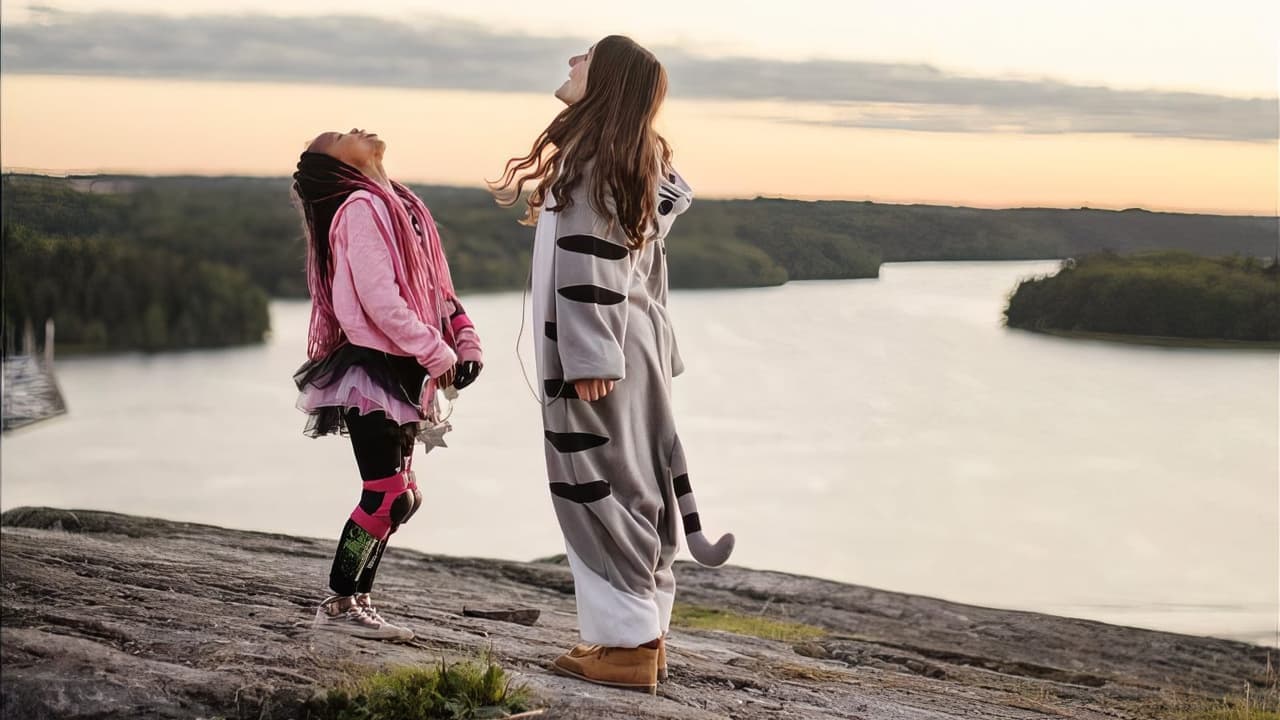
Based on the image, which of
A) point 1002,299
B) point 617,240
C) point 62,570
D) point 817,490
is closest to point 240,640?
point 62,570

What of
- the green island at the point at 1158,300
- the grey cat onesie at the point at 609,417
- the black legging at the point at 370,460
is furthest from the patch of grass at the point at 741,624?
the green island at the point at 1158,300

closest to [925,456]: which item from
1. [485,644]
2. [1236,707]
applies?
[1236,707]

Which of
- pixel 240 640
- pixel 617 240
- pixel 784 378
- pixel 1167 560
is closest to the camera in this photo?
pixel 617 240

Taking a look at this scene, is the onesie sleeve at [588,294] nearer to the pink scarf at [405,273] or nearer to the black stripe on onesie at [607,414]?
the black stripe on onesie at [607,414]

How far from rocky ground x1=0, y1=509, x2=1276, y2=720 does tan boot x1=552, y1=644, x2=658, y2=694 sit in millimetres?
51

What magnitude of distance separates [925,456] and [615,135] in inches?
228

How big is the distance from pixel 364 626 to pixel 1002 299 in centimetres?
603

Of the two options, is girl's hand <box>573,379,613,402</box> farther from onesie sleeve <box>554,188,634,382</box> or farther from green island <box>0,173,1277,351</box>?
green island <box>0,173,1277,351</box>

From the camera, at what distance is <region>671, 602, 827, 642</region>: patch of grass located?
6.85m

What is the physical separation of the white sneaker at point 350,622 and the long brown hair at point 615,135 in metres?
1.39

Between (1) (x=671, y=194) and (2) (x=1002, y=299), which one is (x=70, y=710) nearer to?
(1) (x=671, y=194)

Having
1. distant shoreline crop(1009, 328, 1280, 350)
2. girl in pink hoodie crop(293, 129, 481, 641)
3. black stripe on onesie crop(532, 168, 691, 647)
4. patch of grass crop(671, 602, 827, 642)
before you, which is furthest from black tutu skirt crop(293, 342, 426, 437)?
distant shoreline crop(1009, 328, 1280, 350)

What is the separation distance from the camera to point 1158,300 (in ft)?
29.3

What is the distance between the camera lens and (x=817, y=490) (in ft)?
30.4
